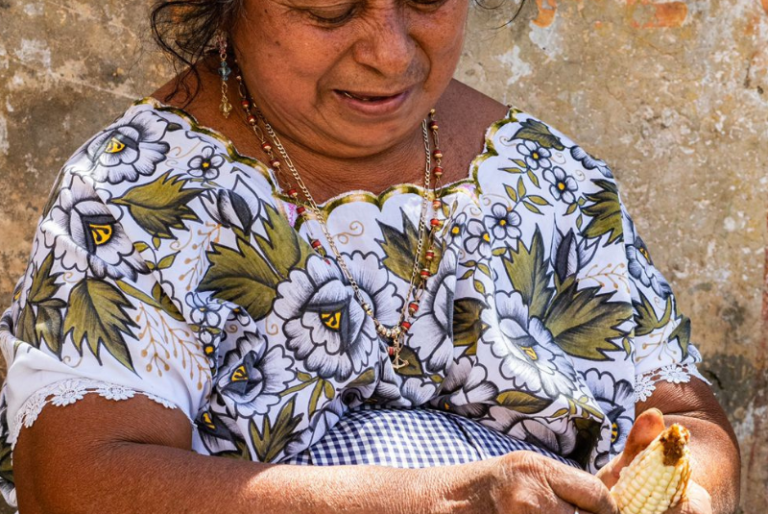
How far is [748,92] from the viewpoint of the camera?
2.94 metres

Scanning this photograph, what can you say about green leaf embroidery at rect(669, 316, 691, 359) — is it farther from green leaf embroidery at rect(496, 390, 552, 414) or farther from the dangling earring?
the dangling earring

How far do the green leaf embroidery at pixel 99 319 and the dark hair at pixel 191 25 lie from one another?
492 millimetres

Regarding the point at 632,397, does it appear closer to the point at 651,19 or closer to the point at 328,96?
the point at 328,96

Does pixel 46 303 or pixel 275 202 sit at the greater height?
pixel 275 202

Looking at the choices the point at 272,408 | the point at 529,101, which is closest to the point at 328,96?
the point at 272,408

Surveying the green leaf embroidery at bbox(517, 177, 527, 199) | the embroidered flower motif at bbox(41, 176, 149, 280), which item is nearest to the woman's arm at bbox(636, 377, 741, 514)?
the green leaf embroidery at bbox(517, 177, 527, 199)

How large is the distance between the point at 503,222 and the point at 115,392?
2.95 ft

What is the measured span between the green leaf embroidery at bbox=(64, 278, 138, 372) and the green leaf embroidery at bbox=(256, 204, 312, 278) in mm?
285

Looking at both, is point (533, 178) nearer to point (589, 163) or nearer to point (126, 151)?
point (589, 163)

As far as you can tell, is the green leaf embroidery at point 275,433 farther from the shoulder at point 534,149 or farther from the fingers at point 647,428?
the shoulder at point 534,149

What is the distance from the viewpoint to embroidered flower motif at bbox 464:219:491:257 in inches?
83.3

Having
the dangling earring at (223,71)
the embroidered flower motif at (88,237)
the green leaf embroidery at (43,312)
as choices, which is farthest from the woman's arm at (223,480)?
the dangling earring at (223,71)

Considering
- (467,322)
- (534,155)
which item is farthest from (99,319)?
(534,155)

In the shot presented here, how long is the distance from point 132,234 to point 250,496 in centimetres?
51
